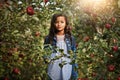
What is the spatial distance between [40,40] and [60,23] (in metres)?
2.18

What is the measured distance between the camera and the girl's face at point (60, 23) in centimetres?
405

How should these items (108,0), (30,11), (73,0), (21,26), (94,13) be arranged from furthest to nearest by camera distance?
(73,0), (94,13), (108,0), (21,26), (30,11)

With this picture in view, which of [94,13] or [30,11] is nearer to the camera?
[30,11]

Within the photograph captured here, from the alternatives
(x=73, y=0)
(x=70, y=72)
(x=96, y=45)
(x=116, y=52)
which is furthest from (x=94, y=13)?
(x=73, y=0)

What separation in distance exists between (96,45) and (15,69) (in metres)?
0.98

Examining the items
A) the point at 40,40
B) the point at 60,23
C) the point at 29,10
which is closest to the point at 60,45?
the point at 60,23

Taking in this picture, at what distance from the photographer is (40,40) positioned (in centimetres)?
625

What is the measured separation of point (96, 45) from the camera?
462 centimetres

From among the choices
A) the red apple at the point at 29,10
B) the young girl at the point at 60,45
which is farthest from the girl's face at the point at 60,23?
the red apple at the point at 29,10

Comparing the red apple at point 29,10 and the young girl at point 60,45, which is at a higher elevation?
the red apple at point 29,10

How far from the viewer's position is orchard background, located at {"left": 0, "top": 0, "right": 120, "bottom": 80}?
3797 mm

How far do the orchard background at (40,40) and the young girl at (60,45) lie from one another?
4.3 inches

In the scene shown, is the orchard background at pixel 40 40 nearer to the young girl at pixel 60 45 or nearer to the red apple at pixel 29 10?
the red apple at pixel 29 10

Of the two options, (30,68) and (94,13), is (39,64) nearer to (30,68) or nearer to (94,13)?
(30,68)
